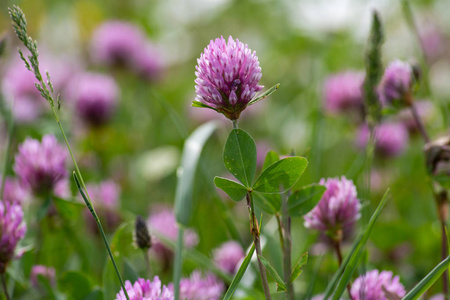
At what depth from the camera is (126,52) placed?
2420 millimetres

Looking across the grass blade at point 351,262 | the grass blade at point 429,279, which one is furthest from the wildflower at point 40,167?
the grass blade at point 429,279

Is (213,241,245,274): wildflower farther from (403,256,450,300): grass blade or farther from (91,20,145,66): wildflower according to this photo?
(91,20,145,66): wildflower

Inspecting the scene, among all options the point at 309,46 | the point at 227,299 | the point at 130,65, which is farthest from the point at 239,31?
the point at 227,299

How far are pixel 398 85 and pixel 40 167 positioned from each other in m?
0.67

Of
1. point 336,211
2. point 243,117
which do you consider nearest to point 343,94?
point 243,117

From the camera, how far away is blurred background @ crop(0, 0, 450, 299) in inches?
47.4

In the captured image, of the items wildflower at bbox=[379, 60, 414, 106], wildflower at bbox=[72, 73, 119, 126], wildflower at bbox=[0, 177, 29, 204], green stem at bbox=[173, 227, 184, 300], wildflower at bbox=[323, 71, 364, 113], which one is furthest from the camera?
wildflower at bbox=[72, 73, 119, 126]

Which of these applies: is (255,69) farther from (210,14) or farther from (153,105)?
(210,14)

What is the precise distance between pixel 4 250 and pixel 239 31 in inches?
109

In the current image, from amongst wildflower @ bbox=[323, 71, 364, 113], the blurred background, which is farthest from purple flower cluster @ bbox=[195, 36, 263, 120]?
wildflower @ bbox=[323, 71, 364, 113]

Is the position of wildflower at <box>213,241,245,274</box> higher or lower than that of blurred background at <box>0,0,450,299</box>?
lower

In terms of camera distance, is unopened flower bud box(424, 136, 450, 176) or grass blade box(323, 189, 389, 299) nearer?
grass blade box(323, 189, 389, 299)

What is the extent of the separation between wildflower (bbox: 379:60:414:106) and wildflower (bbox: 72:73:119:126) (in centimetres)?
111

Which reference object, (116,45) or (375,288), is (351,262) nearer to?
(375,288)
